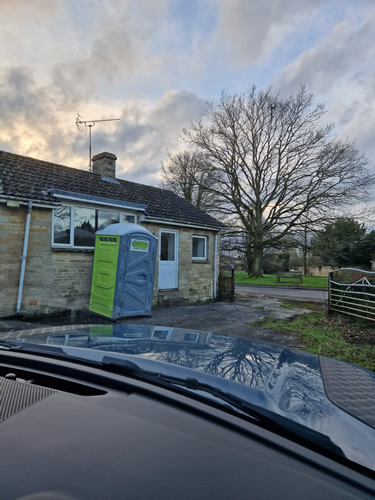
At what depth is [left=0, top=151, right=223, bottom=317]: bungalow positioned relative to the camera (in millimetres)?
7645

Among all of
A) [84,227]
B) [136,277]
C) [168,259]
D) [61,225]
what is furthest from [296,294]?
[61,225]

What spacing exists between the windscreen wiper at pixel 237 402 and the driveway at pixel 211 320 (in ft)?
14.6

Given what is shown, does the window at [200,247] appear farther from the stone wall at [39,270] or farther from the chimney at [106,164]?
the stone wall at [39,270]

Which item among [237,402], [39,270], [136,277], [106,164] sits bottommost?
[237,402]

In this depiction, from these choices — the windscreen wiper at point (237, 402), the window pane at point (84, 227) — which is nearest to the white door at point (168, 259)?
the window pane at point (84, 227)

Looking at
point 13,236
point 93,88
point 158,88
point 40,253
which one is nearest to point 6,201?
point 13,236

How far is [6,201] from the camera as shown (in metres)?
7.47

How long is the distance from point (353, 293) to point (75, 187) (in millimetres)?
9595

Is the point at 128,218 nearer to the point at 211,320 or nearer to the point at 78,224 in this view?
the point at 78,224

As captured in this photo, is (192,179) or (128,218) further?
(192,179)

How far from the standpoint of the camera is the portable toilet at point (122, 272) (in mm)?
→ 7754

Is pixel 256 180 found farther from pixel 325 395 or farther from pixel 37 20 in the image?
pixel 325 395

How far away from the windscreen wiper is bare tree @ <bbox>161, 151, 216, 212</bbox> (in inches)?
938

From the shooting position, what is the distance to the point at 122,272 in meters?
7.74
